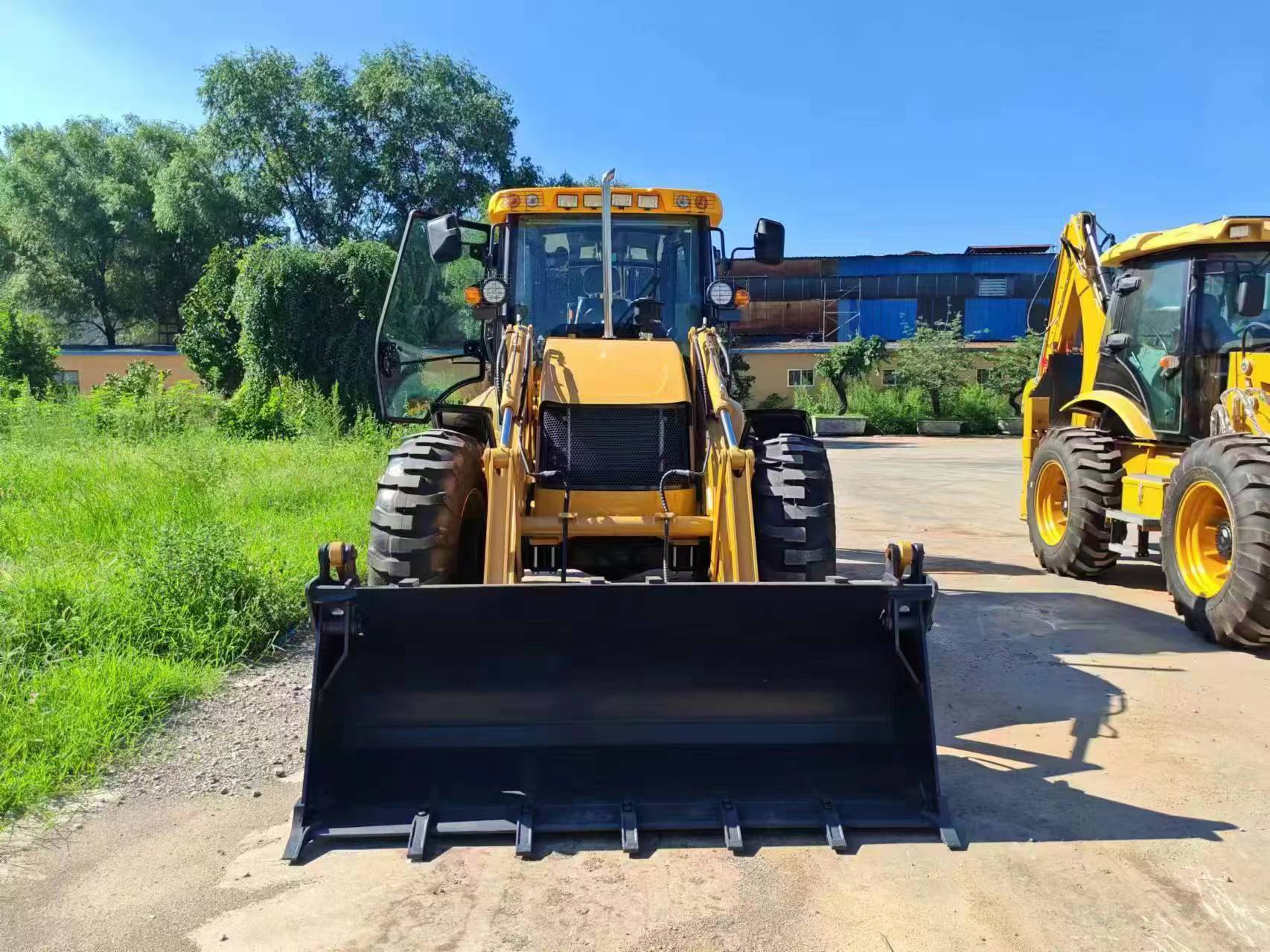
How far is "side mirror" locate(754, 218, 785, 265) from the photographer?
5680 mm

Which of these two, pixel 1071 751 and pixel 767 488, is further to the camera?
pixel 767 488

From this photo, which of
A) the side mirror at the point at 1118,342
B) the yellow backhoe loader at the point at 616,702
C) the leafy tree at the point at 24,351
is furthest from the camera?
the leafy tree at the point at 24,351

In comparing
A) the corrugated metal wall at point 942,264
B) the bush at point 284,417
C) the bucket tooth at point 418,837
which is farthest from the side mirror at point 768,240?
the corrugated metal wall at point 942,264

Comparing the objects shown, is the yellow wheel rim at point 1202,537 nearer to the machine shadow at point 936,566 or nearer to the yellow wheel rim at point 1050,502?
the machine shadow at point 936,566

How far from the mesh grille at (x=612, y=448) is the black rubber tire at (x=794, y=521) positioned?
1.49 ft

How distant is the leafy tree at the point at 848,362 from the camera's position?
33.7m

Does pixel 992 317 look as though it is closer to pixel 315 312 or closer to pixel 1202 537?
pixel 315 312

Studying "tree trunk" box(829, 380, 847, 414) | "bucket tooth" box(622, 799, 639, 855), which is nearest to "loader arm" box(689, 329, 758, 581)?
"bucket tooth" box(622, 799, 639, 855)

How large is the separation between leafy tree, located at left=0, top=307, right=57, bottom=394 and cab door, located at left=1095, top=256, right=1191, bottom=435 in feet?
77.6

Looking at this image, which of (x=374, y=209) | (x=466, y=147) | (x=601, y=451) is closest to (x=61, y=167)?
(x=374, y=209)

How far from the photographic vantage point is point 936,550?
31.6 ft

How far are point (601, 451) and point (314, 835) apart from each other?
7.33 feet

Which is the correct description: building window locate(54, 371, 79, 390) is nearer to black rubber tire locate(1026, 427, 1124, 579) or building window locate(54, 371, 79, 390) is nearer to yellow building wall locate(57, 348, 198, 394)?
yellow building wall locate(57, 348, 198, 394)

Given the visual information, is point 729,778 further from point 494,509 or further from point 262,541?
point 262,541
